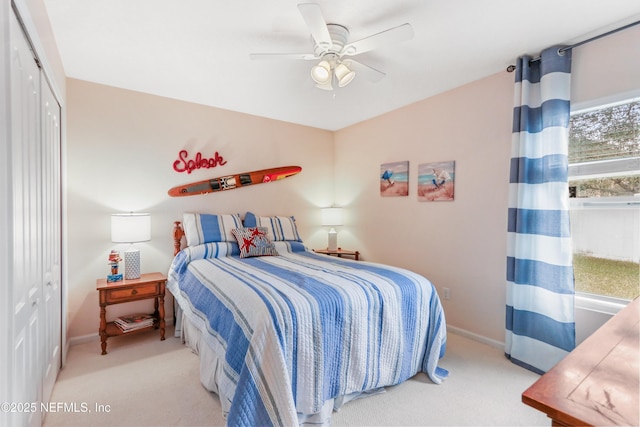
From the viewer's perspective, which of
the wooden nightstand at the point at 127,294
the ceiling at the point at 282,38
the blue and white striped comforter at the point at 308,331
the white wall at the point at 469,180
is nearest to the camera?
the blue and white striped comforter at the point at 308,331

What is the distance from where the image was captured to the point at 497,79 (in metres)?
2.62

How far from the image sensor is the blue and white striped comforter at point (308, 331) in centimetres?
146

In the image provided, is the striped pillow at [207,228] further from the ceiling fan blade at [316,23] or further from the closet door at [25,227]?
the ceiling fan blade at [316,23]

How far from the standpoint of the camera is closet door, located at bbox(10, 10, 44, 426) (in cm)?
115

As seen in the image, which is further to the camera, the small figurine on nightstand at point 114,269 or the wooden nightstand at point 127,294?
the small figurine on nightstand at point 114,269

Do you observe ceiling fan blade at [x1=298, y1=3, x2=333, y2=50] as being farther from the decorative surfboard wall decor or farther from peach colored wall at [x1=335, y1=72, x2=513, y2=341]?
the decorative surfboard wall decor

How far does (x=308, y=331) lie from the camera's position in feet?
5.28

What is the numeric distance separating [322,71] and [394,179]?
6.20 feet

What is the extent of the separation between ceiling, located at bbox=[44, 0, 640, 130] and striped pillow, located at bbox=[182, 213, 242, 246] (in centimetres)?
128

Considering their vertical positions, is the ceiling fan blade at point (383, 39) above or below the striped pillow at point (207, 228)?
above

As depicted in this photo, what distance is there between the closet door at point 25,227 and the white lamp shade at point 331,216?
117 inches

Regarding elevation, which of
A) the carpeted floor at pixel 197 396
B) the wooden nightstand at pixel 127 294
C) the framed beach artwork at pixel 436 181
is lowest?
the carpeted floor at pixel 197 396

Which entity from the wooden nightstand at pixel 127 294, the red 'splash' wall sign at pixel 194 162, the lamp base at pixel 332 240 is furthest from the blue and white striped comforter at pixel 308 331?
the lamp base at pixel 332 240

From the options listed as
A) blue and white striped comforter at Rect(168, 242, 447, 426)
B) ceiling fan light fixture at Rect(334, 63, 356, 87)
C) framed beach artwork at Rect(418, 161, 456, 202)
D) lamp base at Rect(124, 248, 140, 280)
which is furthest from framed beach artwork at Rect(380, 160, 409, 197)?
lamp base at Rect(124, 248, 140, 280)
